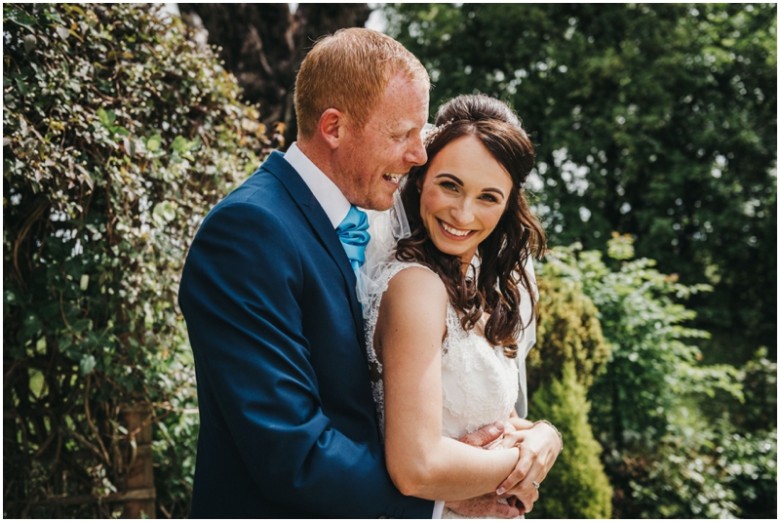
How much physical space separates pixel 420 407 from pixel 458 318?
0.49m

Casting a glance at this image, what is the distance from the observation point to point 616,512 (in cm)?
679

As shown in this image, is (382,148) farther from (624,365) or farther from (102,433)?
(624,365)

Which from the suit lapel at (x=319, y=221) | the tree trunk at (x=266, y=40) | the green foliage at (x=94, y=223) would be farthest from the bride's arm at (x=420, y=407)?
the tree trunk at (x=266, y=40)

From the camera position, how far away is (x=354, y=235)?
213 centimetres

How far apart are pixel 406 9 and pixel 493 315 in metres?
15.1

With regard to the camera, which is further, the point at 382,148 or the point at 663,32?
the point at 663,32

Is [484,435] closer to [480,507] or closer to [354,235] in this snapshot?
[480,507]

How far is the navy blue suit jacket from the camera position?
166 cm

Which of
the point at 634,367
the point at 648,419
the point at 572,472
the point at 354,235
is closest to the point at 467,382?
the point at 354,235

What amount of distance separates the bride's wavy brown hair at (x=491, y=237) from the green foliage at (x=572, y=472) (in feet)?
10.3

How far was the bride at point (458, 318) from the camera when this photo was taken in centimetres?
189

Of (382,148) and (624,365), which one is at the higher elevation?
(382,148)

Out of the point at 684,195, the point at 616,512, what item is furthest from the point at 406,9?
the point at 616,512

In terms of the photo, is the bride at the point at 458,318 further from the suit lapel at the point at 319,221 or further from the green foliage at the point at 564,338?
the green foliage at the point at 564,338
